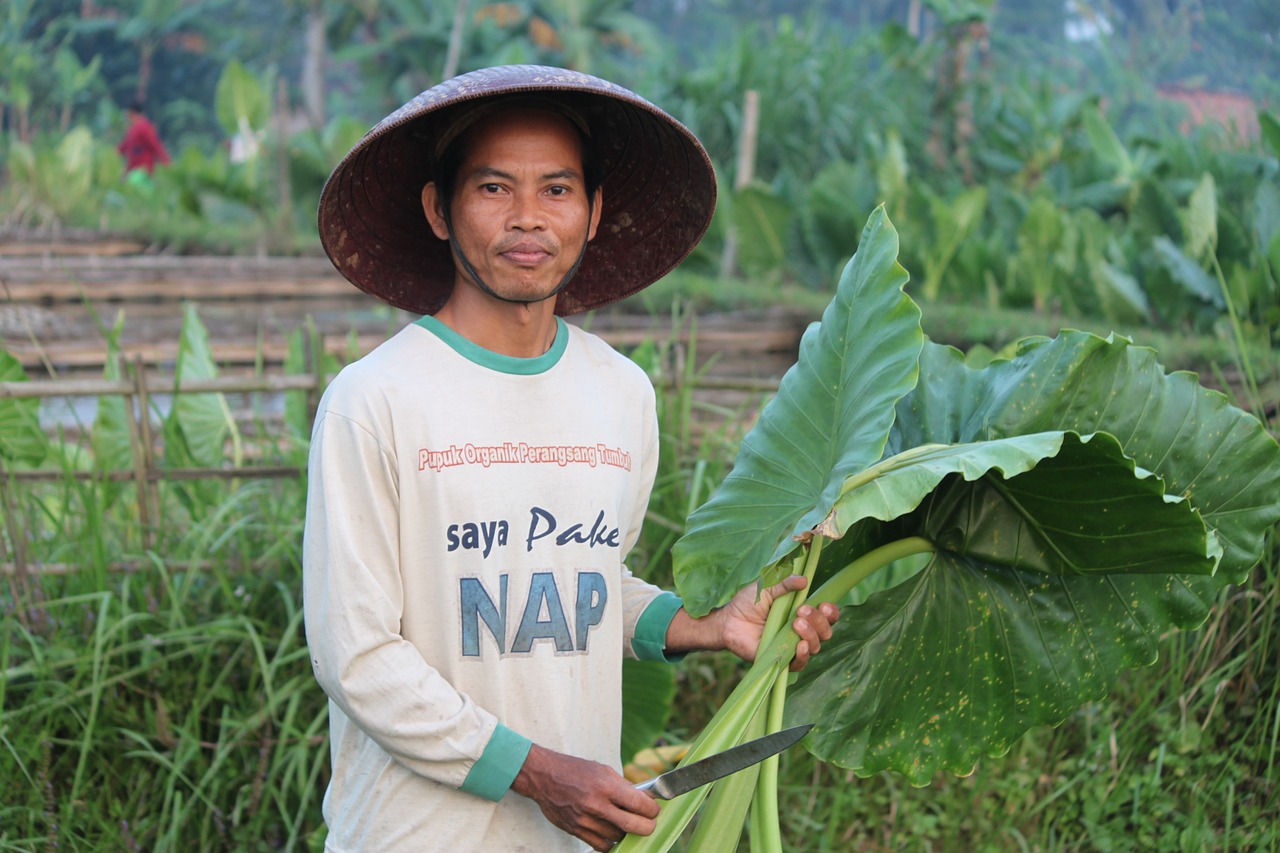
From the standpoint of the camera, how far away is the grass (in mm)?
2643

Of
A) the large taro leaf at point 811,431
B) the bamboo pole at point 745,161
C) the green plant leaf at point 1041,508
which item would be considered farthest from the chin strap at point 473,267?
the bamboo pole at point 745,161

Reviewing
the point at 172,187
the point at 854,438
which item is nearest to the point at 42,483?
the point at 854,438

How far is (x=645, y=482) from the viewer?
1815mm

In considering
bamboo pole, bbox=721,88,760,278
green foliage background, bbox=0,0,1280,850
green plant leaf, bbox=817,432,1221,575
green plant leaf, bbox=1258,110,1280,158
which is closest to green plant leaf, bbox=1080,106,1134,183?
green foliage background, bbox=0,0,1280,850

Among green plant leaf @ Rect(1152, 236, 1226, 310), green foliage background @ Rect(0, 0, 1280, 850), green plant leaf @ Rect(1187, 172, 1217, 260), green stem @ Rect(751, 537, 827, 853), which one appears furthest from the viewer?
green plant leaf @ Rect(1152, 236, 1226, 310)

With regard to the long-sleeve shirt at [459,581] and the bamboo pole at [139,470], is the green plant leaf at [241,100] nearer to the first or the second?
the bamboo pole at [139,470]

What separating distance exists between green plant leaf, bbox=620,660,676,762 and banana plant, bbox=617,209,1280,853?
729 millimetres

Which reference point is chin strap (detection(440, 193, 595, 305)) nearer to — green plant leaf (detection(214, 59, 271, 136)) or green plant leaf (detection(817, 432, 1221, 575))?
green plant leaf (detection(817, 432, 1221, 575))

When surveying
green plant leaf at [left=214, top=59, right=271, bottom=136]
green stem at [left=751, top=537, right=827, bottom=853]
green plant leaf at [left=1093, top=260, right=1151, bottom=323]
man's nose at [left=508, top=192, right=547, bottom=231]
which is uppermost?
green plant leaf at [left=214, top=59, right=271, bottom=136]

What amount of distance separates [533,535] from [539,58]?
2309cm

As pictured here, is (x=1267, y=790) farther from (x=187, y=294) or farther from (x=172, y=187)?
(x=172, y=187)

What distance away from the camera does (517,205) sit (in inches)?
62.6

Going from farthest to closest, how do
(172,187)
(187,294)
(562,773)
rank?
(172,187) → (187,294) → (562,773)

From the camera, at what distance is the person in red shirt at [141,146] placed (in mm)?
12094
